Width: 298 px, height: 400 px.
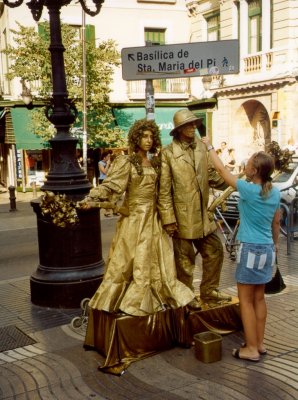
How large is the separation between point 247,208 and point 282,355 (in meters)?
1.38

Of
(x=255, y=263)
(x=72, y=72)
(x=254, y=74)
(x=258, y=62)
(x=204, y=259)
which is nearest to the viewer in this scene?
(x=255, y=263)

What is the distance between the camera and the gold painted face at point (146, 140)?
4859 millimetres

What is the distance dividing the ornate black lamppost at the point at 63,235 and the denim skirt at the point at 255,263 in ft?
7.71

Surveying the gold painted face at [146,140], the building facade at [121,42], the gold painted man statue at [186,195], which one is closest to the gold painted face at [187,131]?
the gold painted man statue at [186,195]

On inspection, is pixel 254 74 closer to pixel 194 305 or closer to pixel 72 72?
pixel 72 72

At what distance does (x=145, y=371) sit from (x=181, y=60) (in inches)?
143

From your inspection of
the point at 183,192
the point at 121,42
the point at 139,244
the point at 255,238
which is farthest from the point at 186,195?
the point at 121,42

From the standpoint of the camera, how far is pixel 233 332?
5199 mm

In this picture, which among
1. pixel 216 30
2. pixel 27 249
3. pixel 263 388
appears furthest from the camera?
pixel 216 30

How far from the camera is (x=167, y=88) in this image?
23.6 metres

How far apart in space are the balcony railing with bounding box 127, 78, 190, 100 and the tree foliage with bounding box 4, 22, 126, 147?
2.71 metres

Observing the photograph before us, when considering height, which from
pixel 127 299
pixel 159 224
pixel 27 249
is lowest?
pixel 27 249

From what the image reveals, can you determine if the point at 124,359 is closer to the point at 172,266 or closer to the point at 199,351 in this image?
the point at 199,351

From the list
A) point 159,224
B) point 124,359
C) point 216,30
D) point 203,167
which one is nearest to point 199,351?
point 124,359
